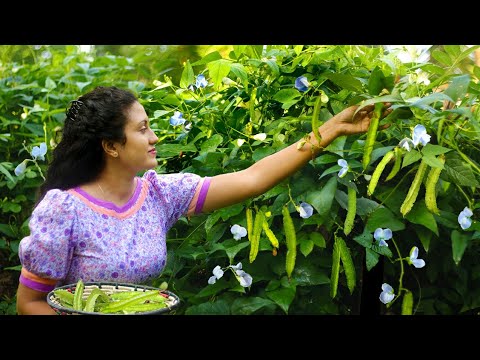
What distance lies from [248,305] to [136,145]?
0.50m

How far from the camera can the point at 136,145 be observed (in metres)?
1.90

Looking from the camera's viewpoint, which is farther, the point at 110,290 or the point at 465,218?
the point at 465,218

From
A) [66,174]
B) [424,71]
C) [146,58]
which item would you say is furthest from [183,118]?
[146,58]

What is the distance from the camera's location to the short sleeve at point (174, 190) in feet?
6.54

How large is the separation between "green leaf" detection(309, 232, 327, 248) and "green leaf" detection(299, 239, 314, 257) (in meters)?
0.01

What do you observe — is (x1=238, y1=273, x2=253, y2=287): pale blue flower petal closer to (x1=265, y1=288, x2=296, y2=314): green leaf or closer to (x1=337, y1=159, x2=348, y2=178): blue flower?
Answer: (x1=265, y1=288, x2=296, y2=314): green leaf

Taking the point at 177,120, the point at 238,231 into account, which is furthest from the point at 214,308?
the point at 177,120

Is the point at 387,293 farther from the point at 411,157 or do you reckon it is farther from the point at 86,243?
the point at 86,243

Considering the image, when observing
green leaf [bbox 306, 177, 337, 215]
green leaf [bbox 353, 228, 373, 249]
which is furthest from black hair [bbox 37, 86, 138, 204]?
green leaf [bbox 353, 228, 373, 249]

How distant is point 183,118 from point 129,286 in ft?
2.27

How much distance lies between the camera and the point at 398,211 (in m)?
2.00

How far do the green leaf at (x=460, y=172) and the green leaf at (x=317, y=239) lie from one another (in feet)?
1.12

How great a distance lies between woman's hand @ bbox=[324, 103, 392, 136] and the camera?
1880mm

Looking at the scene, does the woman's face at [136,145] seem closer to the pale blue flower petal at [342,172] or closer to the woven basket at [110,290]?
the woven basket at [110,290]
